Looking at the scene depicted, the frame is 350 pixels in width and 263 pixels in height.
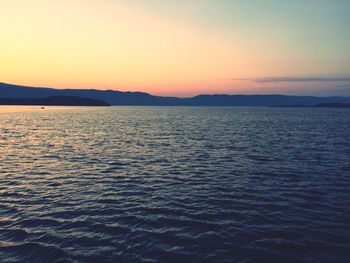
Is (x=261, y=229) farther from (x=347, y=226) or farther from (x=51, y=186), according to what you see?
(x=51, y=186)

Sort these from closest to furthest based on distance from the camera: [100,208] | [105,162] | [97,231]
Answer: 1. [97,231]
2. [100,208]
3. [105,162]

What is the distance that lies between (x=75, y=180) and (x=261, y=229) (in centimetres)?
2088

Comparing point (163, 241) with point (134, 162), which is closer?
point (163, 241)

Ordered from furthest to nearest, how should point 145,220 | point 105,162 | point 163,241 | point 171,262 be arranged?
point 105,162 → point 145,220 → point 163,241 → point 171,262

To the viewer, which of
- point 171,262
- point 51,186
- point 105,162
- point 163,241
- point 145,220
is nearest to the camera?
point 171,262

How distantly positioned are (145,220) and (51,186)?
43.5ft

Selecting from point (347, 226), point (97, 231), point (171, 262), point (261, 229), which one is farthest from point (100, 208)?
point (347, 226)

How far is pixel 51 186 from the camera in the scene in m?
27.5

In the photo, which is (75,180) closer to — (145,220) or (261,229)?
(145,220)

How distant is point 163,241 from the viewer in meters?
16.8

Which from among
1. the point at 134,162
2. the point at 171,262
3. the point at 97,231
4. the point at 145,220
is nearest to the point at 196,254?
the point at 171,262

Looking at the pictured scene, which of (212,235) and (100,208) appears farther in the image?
(100,208)

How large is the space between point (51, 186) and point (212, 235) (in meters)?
18.5

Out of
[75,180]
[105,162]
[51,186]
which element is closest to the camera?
[51,186]
